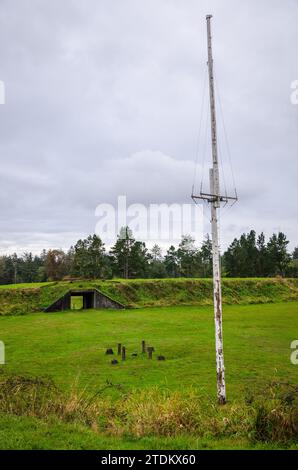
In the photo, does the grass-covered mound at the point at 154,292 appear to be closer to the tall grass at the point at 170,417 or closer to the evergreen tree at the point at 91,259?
the evergreen tree at the point at 91,259

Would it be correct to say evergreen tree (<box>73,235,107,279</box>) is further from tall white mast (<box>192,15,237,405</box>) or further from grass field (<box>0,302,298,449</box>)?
tall white mast (<box>192,15,237,405</box>)

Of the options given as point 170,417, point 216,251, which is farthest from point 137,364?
point 170,417

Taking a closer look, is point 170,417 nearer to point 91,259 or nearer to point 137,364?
point 137,364

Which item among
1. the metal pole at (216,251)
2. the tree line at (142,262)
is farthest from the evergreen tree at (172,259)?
the metal pole at (216,251)

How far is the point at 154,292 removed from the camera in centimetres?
4953

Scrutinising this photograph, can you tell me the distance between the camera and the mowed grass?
16.2 meters

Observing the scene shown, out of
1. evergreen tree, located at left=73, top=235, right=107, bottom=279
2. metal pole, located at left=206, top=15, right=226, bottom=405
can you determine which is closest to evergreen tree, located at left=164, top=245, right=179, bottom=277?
evergreen tree, located at left=73, top=235, right=107, bottom=279

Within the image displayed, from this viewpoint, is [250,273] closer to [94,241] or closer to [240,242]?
[240,242]

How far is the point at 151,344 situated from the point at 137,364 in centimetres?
470

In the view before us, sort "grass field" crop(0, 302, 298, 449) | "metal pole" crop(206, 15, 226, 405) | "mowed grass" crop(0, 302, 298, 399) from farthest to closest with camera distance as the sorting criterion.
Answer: "mowed grass" crop(0, 302, 298, 399), "metal pole" crop(206, 15, 226, 405), "grass field" crop(0, 302, 298, 449)

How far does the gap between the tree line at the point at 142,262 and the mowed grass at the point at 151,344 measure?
3220 centimetres

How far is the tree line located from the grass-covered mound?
17.6 meters

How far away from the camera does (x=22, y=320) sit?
116 ft

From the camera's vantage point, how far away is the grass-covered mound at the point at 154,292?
42.3 metres
